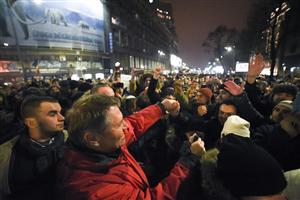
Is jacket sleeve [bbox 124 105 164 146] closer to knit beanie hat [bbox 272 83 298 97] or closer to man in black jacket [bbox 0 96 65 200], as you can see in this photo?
man in black jacket [bbox 0 96 65 200]

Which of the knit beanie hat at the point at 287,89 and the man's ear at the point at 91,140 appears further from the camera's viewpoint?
the knit beanie hat at the point at 287,89

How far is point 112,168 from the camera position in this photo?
1859mm

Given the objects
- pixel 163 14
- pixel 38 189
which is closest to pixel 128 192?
pixel 38 189

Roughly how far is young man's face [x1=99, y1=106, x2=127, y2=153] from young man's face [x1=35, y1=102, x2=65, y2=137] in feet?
4.14

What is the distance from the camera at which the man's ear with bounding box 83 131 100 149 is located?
195 cm

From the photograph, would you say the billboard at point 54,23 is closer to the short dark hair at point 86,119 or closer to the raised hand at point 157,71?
the raised hand at point 157,71

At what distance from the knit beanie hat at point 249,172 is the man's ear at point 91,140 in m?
0.96

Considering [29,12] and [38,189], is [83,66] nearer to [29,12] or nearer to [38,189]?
[29,12]

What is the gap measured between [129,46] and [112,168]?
7635 cm

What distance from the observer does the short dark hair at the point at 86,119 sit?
197cm

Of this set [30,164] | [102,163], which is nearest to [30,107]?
[30,164]

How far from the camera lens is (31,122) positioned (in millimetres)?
2955

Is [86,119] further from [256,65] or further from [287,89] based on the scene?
[287,89]

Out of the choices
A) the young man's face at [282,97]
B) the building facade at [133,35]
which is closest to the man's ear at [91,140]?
the young man's face at [282,97]
